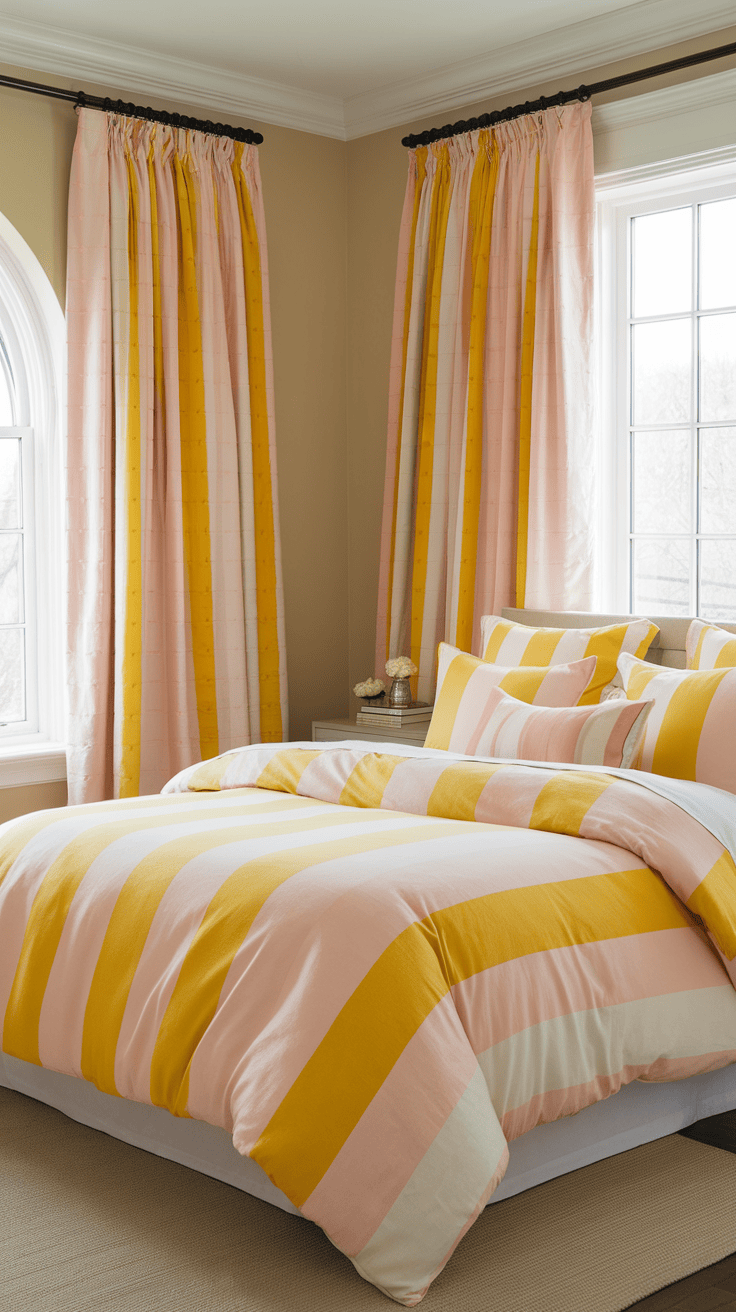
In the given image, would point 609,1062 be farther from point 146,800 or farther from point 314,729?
point 314,729

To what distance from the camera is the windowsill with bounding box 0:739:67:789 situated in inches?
162

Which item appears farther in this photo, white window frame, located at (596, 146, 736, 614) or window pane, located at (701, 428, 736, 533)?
white window frame, located at (596, 146, 736, 614)

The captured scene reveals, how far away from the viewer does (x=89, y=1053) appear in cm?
245

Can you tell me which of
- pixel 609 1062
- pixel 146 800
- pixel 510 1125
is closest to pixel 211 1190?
pixel 510 1125

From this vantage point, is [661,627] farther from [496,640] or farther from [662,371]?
[662,371]

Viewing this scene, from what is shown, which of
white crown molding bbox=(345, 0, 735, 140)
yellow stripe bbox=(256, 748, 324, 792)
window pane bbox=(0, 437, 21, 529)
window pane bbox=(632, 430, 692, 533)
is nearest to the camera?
yellow stripe bbox=(256, 748, 324, 792)

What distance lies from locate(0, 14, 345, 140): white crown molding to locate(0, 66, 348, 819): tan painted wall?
6 cm

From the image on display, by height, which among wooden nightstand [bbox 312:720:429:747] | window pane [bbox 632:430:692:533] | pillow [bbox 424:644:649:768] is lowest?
wooden nightstand [bbox 312:720:429:747]

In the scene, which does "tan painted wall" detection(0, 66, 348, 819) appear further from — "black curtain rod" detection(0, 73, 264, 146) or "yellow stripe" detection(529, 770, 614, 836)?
"yellow stripe" detection(529, 770, 614, 836)

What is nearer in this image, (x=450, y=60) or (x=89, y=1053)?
(x=89, y=1053)

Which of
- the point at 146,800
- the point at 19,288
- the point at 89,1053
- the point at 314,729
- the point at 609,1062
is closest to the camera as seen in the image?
the point at 609,1062

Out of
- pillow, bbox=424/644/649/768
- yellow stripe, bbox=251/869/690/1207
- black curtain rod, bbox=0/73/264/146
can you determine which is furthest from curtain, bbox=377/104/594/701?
yellow stripe, bbox=251/869/690/1207

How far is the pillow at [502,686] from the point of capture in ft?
11.2

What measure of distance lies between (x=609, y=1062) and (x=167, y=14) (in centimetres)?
330
